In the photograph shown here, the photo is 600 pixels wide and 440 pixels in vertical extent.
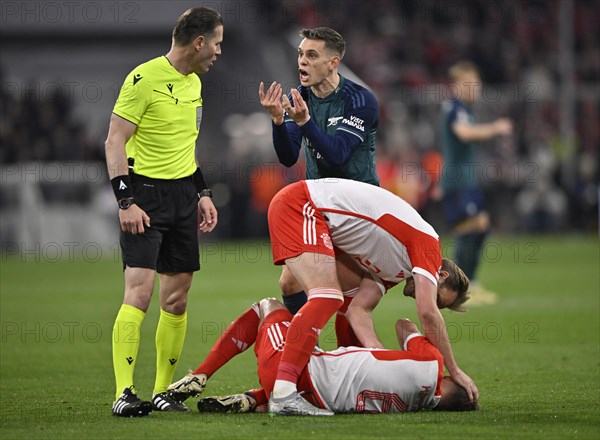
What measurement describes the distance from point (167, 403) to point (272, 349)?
76 cm

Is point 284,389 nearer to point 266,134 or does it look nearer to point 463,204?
point 463,204

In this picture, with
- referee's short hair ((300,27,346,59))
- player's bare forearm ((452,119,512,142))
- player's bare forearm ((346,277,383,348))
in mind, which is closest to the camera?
player's bare forearm ((346,277,383,348))

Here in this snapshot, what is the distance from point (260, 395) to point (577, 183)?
1992cm

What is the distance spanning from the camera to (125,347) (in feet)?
20.5

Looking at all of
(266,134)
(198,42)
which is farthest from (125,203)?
(266,134)

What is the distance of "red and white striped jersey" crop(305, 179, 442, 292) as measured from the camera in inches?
248

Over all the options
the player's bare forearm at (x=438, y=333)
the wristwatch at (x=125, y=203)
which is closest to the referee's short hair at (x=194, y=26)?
the wristwatch at (x=125, y=203)

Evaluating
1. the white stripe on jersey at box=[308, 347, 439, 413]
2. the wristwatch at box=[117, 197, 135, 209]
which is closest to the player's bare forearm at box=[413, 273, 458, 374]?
the white stripe on jersey at box=[308, 347, 439, 413]

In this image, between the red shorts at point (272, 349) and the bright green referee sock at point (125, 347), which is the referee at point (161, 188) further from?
the red shorts at point (272, 349)

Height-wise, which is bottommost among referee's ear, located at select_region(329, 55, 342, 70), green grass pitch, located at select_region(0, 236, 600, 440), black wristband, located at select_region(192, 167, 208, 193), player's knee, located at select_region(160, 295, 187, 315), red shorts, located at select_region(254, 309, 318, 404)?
green grass pitch, located at select_region(0, 236, 600, 440)

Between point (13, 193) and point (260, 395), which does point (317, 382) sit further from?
point (13, 193)

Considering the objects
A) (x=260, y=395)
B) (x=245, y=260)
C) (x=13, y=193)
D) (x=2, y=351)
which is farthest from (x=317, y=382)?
(x=13, y=193)

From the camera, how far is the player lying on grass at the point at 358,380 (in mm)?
6027

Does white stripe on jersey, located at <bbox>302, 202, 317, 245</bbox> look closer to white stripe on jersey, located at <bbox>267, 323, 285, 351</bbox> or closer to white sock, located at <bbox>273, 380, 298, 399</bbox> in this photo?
white stripe on jersey, located at <bbox>267, 323, 285, 351</bbox>
